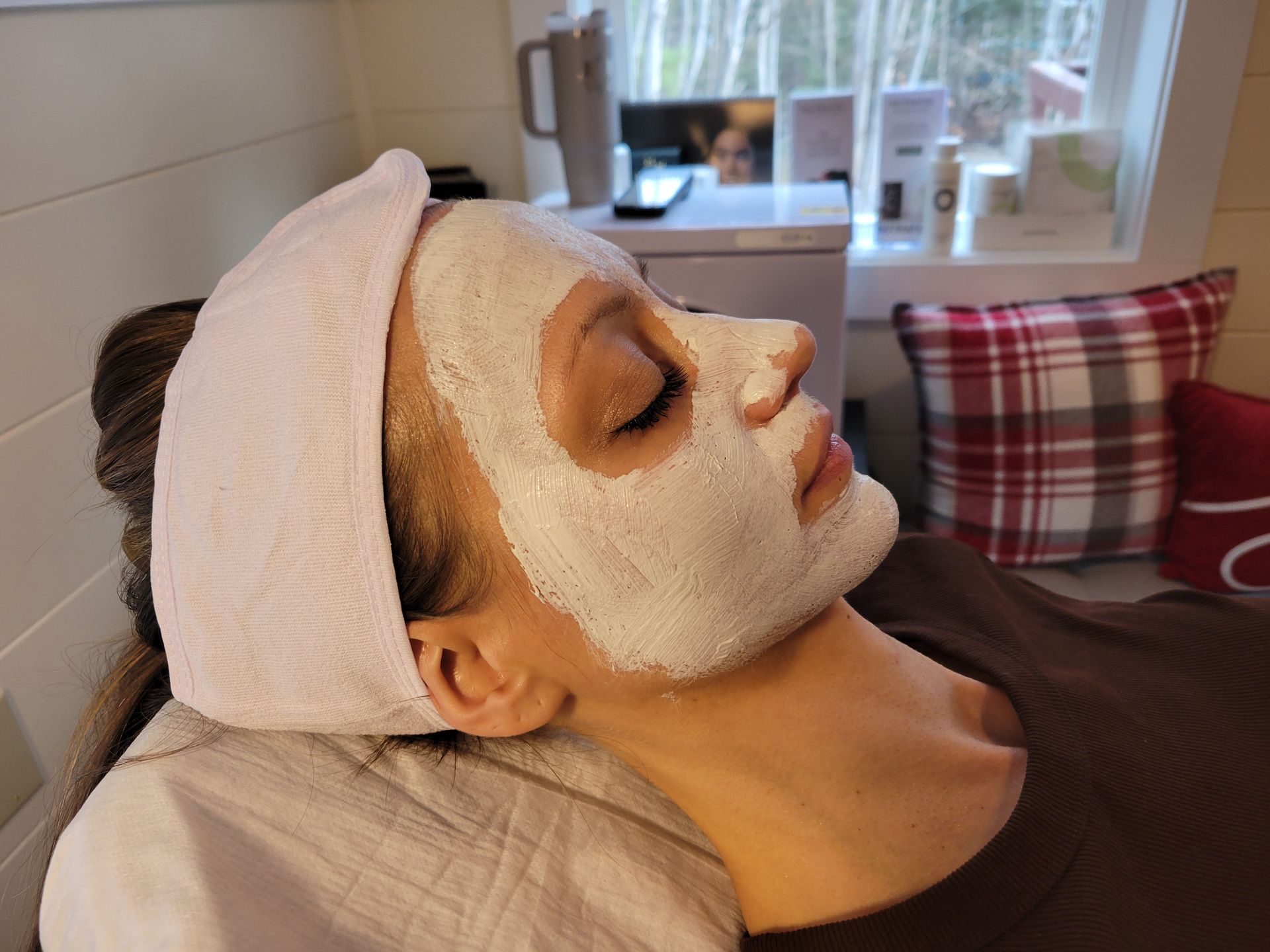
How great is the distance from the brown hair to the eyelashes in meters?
0.14

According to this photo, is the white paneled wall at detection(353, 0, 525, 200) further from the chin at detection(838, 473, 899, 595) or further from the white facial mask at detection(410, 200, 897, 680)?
the chin at detection(838, 473, 899, 595)

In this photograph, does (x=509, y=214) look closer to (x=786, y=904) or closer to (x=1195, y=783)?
(x=786, y=904)

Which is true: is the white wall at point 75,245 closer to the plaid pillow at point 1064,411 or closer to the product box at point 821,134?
the product box at point 821,134

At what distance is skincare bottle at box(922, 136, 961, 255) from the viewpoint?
5.69 ft

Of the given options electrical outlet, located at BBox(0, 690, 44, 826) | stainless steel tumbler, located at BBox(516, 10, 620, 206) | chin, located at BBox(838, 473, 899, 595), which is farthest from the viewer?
stainless steel tumbler, located at BBox(516, 10, 620, 206)

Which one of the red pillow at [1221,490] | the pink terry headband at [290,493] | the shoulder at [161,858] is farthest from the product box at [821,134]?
the shoulder at [161,858]

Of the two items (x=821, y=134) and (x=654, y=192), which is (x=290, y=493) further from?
(x=821, y=134)

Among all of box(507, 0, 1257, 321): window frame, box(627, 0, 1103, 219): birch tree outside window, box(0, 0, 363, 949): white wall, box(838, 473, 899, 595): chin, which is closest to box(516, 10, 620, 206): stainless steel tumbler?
box(507, 0, 1257, 321): window frame

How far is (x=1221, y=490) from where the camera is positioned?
151 centimetres

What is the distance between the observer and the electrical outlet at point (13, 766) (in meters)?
0.93

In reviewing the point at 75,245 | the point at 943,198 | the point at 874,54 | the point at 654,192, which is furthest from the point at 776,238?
the point at 75,245

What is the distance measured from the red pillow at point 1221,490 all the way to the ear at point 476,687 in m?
1.27

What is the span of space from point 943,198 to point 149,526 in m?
1.52

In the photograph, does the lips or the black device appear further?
the black device
